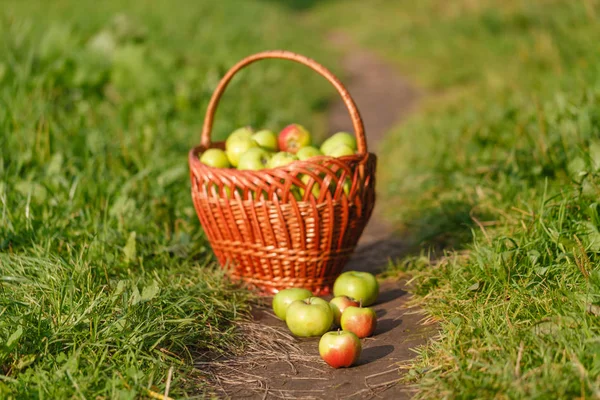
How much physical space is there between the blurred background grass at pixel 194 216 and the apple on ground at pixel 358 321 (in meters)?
0.30

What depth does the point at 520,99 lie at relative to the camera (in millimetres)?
5426

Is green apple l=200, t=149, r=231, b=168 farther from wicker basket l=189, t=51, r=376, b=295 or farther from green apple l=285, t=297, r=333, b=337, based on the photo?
green apple l=285, t=297, r=333, b=337

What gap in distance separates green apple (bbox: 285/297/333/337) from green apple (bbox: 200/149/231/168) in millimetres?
911

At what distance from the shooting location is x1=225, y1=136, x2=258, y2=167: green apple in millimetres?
3318

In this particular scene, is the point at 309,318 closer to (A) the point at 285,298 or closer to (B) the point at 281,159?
(A) the point at 285,298

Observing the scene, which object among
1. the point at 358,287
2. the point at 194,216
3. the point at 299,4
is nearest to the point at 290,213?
the point at 358,287

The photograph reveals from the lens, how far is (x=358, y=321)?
2.68 m

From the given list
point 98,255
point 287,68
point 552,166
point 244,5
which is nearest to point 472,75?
point 287,68

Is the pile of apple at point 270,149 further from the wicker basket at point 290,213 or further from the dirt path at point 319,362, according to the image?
the dirt path at point 319,362

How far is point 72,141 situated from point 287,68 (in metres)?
5.17

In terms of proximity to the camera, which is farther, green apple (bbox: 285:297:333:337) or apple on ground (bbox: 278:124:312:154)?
apple on ground (bbox: 278:124:312:154)

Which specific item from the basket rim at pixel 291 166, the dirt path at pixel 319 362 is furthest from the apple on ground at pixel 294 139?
the dirt path at pixel 319 362

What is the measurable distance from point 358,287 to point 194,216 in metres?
1.21

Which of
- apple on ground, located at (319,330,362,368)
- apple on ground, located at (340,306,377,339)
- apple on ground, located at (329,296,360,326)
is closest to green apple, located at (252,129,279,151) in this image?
apple on ground, located at (329,296,360,326)
